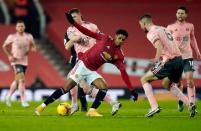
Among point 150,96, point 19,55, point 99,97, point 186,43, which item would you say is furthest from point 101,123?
point 19,55

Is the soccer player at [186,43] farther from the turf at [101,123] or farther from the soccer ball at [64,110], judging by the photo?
the soccer ball at [64,110]

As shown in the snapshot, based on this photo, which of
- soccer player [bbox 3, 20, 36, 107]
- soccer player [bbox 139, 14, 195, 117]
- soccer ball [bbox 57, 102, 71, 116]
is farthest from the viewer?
soccer player [bbox 3, 20, 36, 107]

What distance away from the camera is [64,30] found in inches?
1149

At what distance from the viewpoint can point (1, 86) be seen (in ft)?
92.8

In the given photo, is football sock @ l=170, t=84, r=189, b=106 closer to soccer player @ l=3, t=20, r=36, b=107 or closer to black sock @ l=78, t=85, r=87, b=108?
black sock @ l=78, t=85, r=87, b=108

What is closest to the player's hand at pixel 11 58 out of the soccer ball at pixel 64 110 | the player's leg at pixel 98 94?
→ the soccer ball at pixel 64 110

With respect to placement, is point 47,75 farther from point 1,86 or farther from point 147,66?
point 147,66

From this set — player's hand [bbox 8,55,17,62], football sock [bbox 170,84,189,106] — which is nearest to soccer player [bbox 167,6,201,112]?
football sock [bbox 170,84,189,106]

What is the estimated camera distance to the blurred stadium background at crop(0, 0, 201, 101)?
28.5 m

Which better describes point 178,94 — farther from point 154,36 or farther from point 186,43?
point 186,43

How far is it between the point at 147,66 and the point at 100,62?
14369mm

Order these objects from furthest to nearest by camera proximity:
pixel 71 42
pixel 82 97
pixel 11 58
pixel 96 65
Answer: pixel 11 58, pixel 82 97, pixel 71 42, pixel 96 65

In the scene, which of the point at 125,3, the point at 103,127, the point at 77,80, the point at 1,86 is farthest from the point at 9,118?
the point at 125,3

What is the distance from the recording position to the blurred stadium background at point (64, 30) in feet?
93.6
